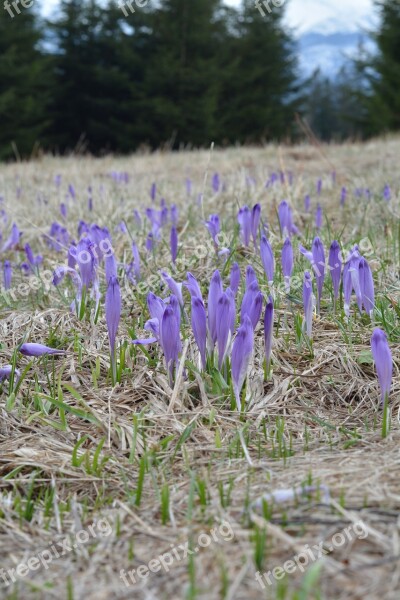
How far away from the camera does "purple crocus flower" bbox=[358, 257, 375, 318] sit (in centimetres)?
226

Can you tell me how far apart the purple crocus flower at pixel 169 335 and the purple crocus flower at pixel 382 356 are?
1.82ft

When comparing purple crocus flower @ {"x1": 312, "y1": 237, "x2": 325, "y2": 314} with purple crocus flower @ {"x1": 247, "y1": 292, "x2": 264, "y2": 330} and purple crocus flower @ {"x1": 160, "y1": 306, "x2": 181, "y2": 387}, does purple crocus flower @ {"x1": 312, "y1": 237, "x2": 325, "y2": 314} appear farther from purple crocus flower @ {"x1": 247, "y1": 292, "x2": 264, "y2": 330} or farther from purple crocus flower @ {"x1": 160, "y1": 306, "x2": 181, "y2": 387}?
purple crocus flower @ {"x1": 160, "y1": 306, "x2": 181, "y2": 387}

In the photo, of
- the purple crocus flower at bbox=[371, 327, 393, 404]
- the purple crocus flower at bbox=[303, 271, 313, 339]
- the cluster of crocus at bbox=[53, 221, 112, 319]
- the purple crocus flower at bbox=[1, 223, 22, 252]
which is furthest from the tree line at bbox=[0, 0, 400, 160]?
the purple crocus flower at bbox=[371, 327, 393, 404]

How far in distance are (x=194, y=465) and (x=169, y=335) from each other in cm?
40

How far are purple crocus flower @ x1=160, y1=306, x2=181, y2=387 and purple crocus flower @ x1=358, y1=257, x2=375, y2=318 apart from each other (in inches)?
28.8

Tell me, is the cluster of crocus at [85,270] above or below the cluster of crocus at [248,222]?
below

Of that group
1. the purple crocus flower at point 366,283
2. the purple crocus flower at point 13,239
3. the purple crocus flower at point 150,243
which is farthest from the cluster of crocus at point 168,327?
the purple crocus flower at point 13,239

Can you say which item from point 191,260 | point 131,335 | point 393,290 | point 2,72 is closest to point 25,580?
point 131,335

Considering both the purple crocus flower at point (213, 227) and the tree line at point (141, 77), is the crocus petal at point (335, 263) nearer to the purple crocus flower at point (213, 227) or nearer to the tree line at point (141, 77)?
the purple crocus flower at point (213, 227)

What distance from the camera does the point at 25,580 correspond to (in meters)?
1.20

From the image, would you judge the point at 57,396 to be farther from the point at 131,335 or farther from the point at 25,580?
the point at 25,580

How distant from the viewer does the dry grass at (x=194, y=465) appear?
120 cm

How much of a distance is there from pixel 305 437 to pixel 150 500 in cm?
48

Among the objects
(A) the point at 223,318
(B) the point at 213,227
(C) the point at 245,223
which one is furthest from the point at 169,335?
(C) the point at 245,223
